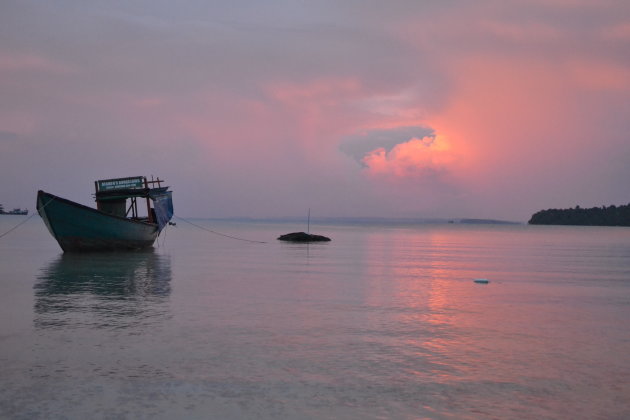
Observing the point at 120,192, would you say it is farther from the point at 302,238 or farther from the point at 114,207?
the point at 302,238

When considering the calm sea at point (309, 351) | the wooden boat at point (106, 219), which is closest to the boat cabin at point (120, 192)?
the wooden boat at point (106, 219)

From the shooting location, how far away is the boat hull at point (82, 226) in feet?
118

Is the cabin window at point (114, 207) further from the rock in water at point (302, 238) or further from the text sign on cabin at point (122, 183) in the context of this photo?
the rock in water at point (302, 238)

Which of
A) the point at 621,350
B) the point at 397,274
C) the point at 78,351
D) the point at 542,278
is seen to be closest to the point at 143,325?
the point at 78,351

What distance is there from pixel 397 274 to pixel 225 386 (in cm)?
2166

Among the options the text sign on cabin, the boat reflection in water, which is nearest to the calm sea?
the boat reflection in water

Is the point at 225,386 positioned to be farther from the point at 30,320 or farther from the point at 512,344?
the point at 30,320

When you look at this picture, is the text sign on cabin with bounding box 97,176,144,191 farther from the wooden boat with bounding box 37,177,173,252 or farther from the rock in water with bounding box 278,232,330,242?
the rock in water with bounding box 278,232,330,242

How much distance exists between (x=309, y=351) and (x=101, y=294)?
428 inches

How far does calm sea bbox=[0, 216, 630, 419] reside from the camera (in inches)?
317

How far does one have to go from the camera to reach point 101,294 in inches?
759

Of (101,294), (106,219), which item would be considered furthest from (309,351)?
(106,219)

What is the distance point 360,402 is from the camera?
8164 mm

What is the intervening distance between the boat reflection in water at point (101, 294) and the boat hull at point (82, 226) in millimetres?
4424
